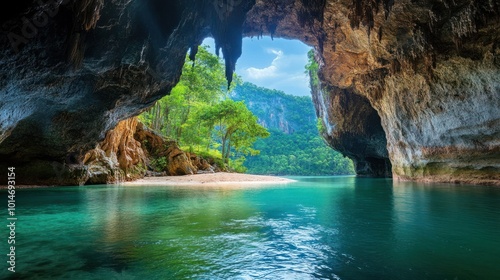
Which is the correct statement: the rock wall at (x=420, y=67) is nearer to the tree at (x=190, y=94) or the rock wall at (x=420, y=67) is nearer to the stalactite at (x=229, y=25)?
the stalactite at (x=229, y=25)

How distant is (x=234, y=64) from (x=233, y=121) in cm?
1778

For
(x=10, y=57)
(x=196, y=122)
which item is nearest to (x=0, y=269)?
(x=10, y=57)

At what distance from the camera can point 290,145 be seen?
304 ft

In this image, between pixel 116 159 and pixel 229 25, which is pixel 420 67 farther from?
pixel 116 159

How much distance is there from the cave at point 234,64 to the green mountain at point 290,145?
55960 millimetres

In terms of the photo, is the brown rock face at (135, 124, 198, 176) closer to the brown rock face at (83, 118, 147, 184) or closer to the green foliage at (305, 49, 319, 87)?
the brown rock face at (83, 118, 147, 184)

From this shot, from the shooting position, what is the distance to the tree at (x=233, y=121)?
2997 cm

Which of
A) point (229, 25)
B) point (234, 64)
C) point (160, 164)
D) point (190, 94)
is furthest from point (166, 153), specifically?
point (229, 25)

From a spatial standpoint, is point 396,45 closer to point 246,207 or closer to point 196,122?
point 246,207

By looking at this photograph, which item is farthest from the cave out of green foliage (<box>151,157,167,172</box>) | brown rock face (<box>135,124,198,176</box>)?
brown rock face (<box>135,124,198,176</box>)

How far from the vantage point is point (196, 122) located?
31.7m

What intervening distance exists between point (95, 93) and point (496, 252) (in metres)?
Answer: 12.1

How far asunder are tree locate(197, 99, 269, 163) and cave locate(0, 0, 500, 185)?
11400 millimetres

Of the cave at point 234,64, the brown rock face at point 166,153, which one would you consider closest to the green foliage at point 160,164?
the brown rock face at point 166,153
